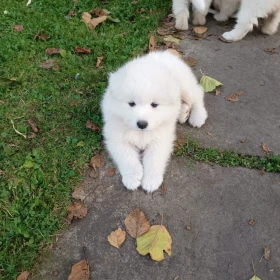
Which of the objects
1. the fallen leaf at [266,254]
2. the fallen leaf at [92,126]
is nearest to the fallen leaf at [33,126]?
the fallen leaf at [92,126]

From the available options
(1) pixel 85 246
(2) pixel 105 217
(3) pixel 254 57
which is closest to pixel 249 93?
(3) pixel 254 57

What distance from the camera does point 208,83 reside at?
142 inches

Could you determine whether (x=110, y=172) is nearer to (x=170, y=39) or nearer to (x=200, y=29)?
(x=170, y=39)

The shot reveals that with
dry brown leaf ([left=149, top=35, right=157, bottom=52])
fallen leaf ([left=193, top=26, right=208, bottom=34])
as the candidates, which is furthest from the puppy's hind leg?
dry brown leaf ([left=149, top=35, right=157, bottom=52])

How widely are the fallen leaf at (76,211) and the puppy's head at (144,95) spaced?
0.70 metres

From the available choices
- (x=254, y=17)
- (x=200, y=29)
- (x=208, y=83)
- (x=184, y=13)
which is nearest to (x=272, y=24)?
(x=254, y=17)

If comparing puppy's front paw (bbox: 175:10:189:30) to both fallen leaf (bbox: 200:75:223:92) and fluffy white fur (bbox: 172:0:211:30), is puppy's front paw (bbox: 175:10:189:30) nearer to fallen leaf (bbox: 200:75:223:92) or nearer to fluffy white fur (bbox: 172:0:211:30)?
fluffy white fur (bbox: 172:0:211:30)

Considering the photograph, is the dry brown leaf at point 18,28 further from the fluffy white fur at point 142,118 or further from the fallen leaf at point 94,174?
the fallen leaf at point 94,174

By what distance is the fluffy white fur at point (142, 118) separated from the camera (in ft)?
8.21

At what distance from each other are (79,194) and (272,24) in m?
3.27

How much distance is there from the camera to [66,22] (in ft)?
14.5

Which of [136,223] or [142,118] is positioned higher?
[142,118]

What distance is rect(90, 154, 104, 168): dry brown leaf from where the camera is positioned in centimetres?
287

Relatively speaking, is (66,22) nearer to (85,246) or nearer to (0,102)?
(0,102)
